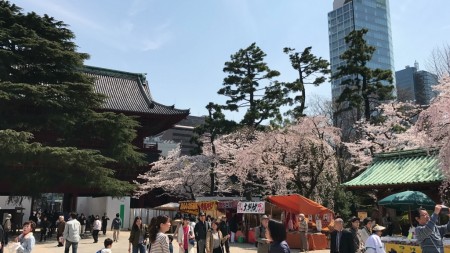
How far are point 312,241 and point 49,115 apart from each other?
16.7 meters

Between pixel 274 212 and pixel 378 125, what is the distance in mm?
12176

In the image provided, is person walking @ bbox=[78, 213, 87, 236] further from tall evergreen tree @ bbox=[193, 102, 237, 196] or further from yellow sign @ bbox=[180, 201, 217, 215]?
tall evergreen tree @ bbox=[193, 102, 237, 196]

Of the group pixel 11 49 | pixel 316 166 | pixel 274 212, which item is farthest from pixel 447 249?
pixel 11 49

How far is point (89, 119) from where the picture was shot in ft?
83.7

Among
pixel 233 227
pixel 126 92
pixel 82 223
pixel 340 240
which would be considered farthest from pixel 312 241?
pixel 126 92

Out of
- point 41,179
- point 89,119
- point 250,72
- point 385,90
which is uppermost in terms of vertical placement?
point 250,72

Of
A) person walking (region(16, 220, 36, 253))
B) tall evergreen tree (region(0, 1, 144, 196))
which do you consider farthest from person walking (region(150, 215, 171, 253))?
tall evergreen tree (region(0, 1, 144, 196))

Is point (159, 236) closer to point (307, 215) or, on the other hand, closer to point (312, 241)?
point (312, 241)

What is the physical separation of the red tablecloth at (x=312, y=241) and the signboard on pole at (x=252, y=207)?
189 centimetres

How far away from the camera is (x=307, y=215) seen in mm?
19891

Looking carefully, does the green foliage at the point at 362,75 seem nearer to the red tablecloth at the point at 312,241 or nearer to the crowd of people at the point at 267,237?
the red tablecloth at the point at 312,241

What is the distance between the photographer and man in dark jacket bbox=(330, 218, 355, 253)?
756 cm

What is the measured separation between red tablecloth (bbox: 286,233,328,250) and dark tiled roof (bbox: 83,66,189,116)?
1974 centimetres

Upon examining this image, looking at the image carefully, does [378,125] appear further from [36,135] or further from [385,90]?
[36,135]
